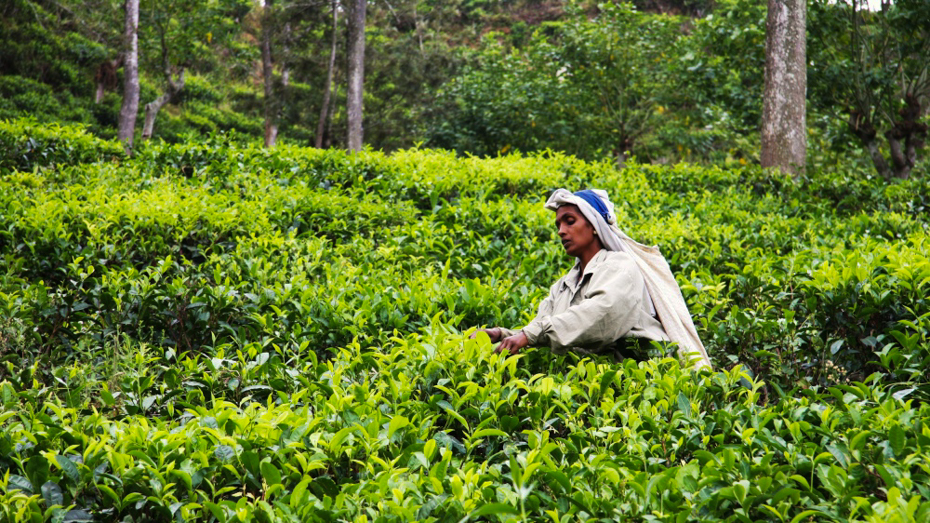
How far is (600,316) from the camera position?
3.14 m

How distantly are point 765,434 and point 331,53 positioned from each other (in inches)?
703

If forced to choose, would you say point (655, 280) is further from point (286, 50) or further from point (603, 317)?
point (286, 50)

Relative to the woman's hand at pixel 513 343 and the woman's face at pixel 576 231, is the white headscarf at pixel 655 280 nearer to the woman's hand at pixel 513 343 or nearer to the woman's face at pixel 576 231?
the woman's face at pixel 576 231

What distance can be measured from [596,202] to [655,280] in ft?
1.48

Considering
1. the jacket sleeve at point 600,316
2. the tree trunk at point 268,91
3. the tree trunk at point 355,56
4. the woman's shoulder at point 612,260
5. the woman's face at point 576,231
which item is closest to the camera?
the jacket sleeve at point 600,316

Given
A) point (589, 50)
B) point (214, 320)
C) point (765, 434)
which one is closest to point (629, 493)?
point (765, 434)

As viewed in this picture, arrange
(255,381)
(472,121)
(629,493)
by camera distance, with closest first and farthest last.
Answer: (629,493) < (255,381) < (472,121)

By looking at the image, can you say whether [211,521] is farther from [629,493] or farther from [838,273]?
[838,273]

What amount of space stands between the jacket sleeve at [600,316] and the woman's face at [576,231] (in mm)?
317

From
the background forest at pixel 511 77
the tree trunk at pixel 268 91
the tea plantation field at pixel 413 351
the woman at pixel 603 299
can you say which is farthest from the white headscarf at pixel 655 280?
the tree trunk at pixel 268 91

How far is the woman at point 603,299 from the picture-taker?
3.12 metres

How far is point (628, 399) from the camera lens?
107 inches

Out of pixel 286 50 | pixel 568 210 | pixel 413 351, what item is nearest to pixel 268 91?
pixel 286 50

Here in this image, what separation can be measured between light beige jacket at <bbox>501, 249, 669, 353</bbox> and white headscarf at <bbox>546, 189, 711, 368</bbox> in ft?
0.16
